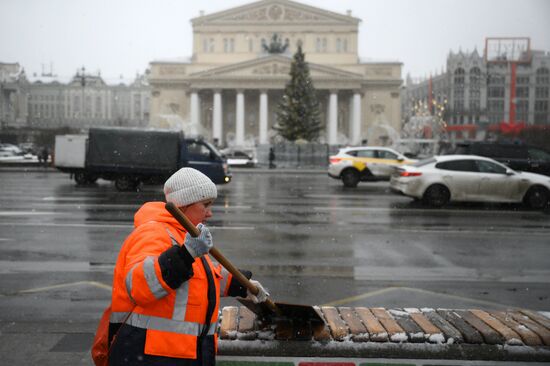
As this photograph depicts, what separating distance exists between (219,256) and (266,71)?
2952 inches

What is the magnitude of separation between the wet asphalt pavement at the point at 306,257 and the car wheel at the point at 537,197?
36cm

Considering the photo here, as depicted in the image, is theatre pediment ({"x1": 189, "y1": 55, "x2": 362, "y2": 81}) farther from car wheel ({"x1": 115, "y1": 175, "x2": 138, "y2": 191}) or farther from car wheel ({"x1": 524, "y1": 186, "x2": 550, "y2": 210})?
car wheel ({"x1": 524, "y1": 186, "x2": 550, "y2": 210})

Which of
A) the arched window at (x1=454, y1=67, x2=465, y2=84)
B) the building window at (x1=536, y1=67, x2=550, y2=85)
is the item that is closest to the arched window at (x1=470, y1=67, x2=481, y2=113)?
the arched window at (x1=454, y1=67, x2=465, y2=84)

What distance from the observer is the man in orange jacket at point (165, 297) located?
9.74 feet

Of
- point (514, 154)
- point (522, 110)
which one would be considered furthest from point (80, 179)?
point (522, 110)

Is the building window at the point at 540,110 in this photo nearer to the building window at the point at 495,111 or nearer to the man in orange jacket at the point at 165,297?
the building window at the point at 495,111

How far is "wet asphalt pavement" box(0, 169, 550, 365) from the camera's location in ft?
22.8

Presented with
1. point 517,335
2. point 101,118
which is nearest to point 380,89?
point 101,118

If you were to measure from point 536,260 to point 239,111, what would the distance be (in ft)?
233

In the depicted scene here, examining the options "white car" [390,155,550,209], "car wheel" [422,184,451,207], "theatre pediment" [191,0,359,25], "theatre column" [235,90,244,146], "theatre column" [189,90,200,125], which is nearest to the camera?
"white car" [390,155,550,209]

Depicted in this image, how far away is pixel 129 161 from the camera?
930 inches

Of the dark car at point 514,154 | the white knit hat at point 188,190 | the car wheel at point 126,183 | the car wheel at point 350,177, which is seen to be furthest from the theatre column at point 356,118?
the white knit hat at point 188,190

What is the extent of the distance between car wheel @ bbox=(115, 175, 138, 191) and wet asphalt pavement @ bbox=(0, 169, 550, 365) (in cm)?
516

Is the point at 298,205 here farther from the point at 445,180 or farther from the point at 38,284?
the point at 38,284
